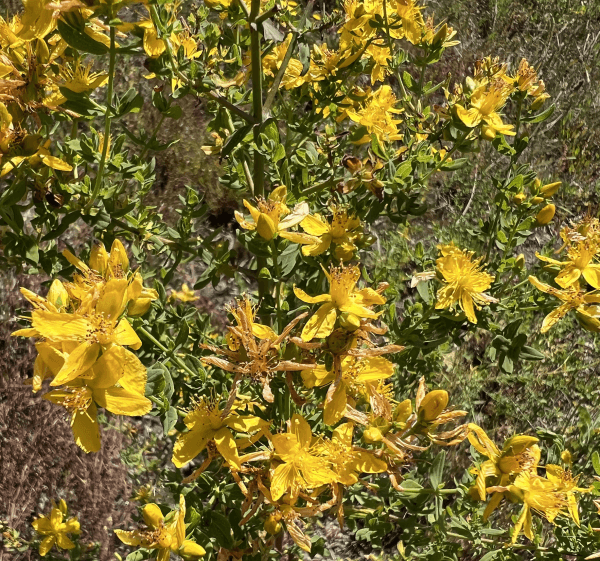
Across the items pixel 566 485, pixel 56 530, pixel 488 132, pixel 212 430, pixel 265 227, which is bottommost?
pixel 56 530

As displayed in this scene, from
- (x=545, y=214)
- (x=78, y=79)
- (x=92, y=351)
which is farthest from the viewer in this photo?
(x=545, y=214)

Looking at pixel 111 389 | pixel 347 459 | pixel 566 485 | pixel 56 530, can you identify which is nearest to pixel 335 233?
pixel 347 459

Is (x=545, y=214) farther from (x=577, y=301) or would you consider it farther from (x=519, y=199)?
(x=577, y=301)

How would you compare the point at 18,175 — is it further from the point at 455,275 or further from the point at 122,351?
the point at 455,275

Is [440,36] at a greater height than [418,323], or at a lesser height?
greater

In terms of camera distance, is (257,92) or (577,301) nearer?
(257,92)
